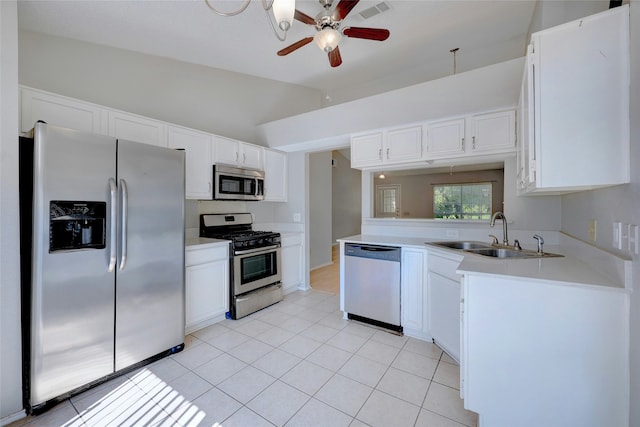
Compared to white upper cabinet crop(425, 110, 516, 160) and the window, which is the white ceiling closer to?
white upper cabinet crop(425, 110, 516, 160)

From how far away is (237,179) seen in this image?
3318 mm

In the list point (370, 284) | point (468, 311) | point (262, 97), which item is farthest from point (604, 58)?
point (262, 97)

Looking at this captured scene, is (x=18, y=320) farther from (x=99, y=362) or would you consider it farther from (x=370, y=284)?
(x=370, y=284)

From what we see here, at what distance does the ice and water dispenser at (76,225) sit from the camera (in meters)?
1.67

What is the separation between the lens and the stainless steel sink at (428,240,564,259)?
205 cm

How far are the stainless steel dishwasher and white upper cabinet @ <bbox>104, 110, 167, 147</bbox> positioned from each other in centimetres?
227

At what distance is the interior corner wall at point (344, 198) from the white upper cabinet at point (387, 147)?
3505mm

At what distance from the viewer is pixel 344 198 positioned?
24.2ft

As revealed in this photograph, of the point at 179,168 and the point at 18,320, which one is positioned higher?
the point at 179,168

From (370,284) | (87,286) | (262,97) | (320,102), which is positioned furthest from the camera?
(320,102)

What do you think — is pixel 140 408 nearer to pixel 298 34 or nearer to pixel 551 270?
pixel 551 270

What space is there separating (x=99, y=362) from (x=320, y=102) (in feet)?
14.5

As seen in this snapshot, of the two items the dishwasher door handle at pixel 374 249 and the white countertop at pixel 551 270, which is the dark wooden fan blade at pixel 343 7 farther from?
the dishwasher door handle at pixel 374 249

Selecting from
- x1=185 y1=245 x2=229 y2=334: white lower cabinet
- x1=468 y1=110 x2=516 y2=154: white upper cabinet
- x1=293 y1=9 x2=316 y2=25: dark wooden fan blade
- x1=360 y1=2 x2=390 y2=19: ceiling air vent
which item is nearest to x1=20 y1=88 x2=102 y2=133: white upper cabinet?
x1=185 y1=245 x2=229 y2=334: white lower cabinet
